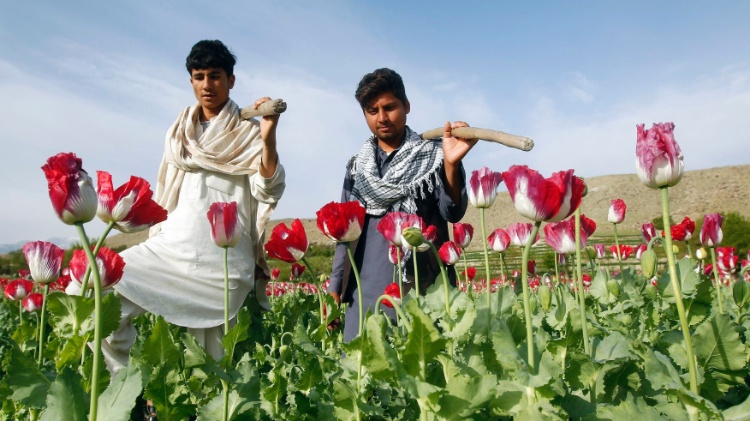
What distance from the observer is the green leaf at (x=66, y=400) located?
3.32 feet

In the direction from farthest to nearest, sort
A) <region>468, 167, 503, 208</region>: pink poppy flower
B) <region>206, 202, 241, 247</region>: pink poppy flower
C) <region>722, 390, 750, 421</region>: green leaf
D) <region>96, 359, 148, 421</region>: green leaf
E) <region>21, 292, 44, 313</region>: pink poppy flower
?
<region>21, 292, 44, 313</region>: pink poppy flower → <region>468, 167, 503, 208</region>: pink poppy flower → <region>206, 202, 241, 247</region>: pink poppy flower → <region>96, 359, 148, 421</region>: green leaf → <region>722, 390, 750, 421</region>: green leaf

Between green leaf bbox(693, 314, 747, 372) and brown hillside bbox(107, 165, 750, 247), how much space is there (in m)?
35.4

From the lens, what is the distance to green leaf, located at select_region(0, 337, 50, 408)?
1.15 meters

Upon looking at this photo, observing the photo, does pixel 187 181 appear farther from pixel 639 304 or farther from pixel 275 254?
pixel 639 304

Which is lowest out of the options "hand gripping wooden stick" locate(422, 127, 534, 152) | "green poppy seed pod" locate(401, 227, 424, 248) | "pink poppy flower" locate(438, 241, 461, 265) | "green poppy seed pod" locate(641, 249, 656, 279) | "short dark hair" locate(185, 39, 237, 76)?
"green poppy seed pod" locate(641, 249, 656, 279)

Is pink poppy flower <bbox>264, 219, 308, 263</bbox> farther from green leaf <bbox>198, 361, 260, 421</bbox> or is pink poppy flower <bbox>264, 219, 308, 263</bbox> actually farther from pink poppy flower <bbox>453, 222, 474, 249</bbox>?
pink poppy flower <bbox>453, 222, 474, 249</bbox>

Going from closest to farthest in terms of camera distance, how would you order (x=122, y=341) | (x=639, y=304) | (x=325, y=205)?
(x=325, y=205)
(x=639, y=304)
(x=122, y=341)

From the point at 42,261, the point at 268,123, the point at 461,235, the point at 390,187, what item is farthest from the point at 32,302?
the point at 461,235

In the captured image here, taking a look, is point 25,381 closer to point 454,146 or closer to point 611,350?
point 611,350

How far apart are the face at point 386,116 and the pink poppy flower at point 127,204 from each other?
56.9 inches

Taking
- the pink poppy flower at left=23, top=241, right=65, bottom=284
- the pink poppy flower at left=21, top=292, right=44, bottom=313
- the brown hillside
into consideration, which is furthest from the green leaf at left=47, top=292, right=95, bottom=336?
the brown hillside

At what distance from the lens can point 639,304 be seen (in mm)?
2201

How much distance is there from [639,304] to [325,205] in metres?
1.29

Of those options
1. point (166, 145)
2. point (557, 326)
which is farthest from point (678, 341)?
point (166, 145)
